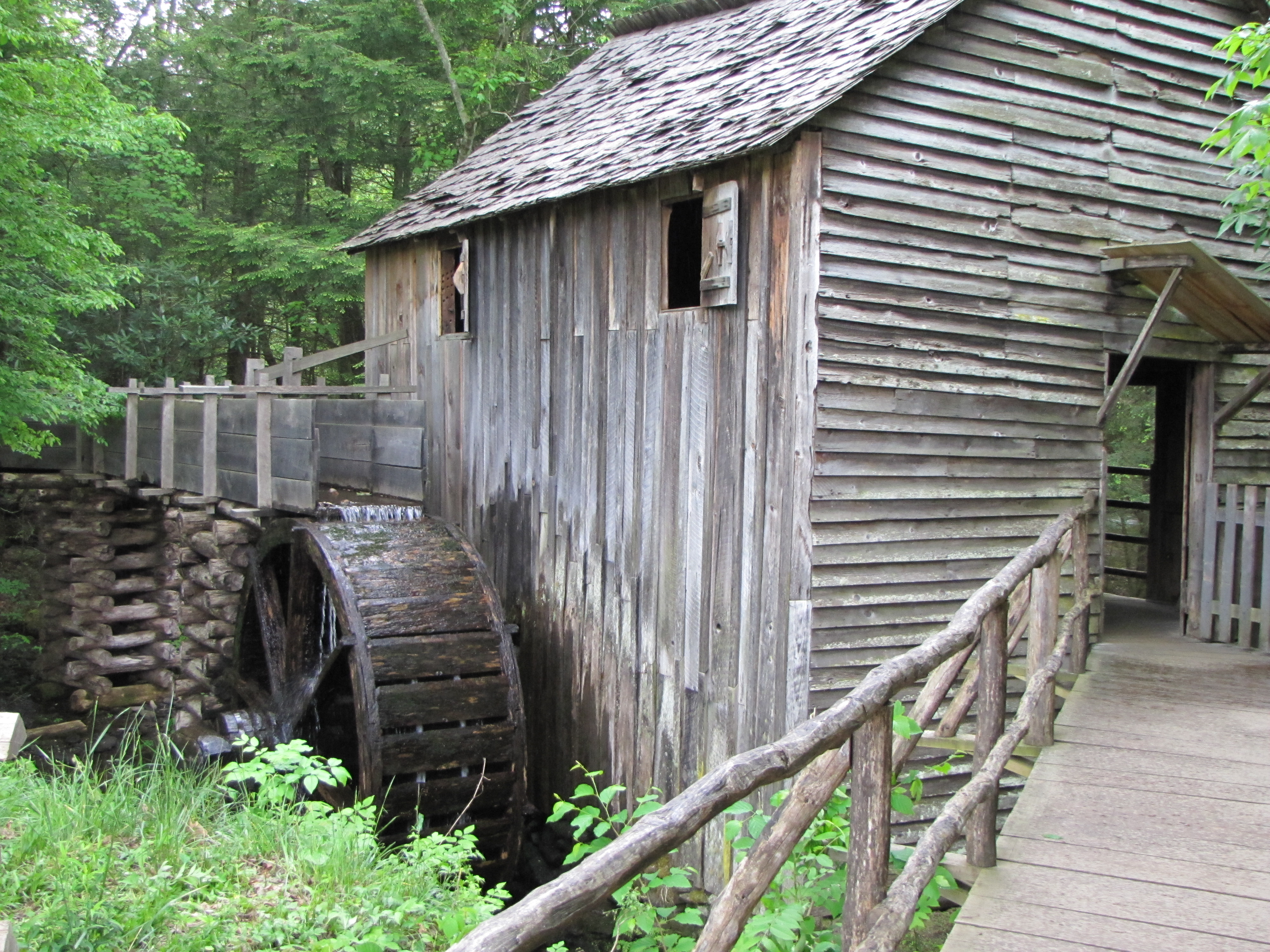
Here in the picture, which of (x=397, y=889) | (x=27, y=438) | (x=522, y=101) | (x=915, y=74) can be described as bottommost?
(x=397, y=889)

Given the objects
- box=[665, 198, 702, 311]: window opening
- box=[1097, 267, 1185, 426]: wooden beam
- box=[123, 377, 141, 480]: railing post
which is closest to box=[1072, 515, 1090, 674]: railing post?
box=[1097, 267, 1185, 426]: wooden beam

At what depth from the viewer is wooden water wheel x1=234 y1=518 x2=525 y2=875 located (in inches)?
283

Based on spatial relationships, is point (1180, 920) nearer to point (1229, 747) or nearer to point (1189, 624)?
point (1229, 747)

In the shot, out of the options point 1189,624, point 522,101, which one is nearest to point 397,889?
point 1189,624

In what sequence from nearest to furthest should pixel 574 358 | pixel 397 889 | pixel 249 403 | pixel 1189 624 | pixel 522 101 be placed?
1. pixel 397 889
2. pixel 1189 624
3. pixel 574 358
4. pixel 249 403
5. pixel 522 101

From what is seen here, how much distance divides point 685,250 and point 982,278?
3.36 meters

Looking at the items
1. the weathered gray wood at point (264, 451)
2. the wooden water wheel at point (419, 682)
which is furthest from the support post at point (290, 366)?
the wooden water wheel at point (419, 682)

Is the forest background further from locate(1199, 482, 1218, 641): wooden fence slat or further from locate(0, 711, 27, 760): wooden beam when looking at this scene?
locate(0, 711, 27, 760): wooden beam

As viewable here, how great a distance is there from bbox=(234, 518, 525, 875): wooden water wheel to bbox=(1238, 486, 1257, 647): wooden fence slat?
459cm

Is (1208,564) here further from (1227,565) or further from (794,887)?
(794,887)

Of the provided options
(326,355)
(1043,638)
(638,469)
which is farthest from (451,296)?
(1043,638)

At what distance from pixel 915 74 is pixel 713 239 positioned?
1.46 m

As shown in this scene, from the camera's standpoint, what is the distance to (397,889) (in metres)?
4.30

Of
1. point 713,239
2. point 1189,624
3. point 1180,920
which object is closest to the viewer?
point 1180,920
